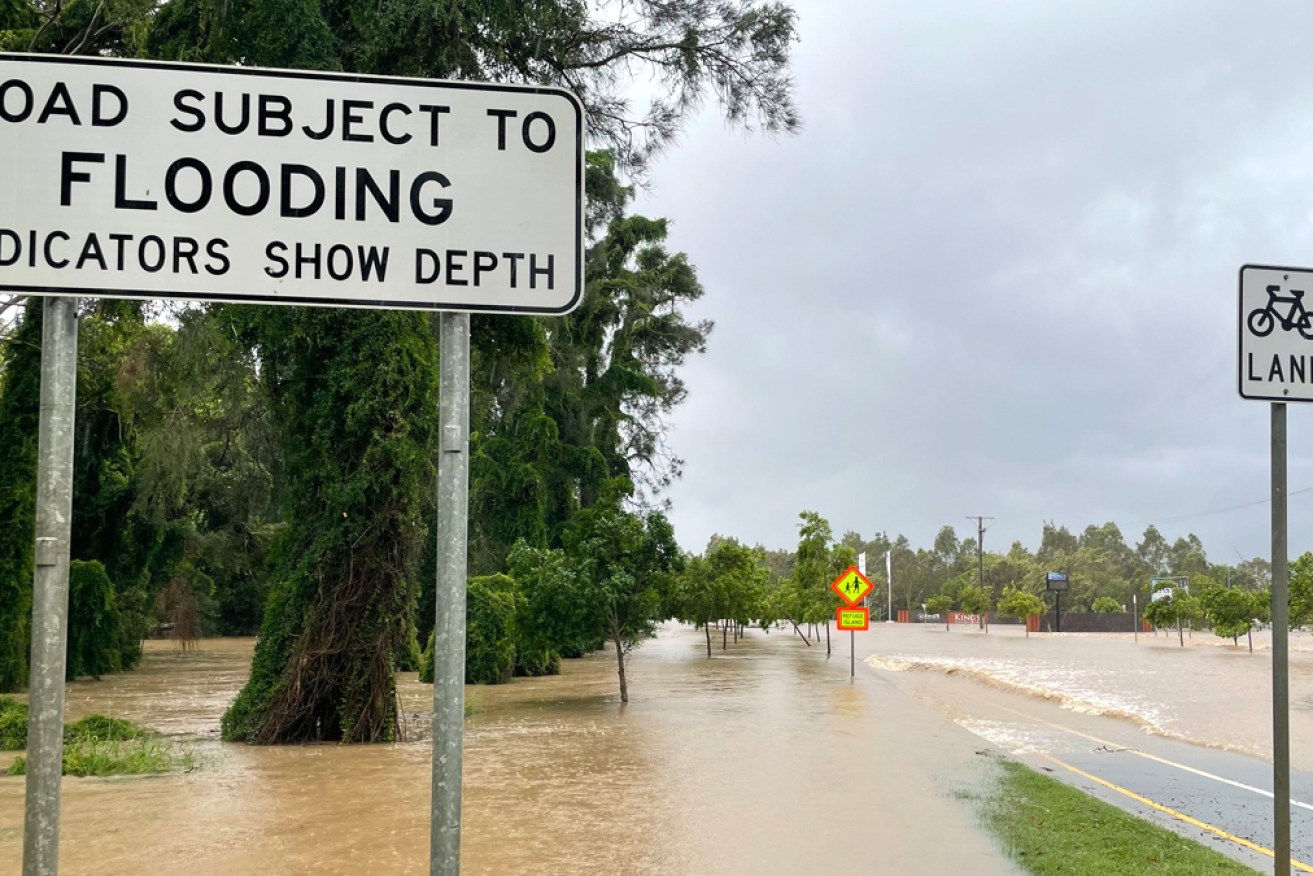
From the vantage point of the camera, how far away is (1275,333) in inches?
191

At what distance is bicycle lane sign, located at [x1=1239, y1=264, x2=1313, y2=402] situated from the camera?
481 cm

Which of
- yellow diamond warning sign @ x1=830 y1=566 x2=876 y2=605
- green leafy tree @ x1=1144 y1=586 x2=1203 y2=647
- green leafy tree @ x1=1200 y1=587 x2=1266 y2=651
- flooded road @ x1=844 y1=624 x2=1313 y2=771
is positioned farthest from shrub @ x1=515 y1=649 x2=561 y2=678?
green leafy tree @ x1=1144 y1=586 x2=1203 y2=647

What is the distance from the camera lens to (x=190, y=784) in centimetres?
1488

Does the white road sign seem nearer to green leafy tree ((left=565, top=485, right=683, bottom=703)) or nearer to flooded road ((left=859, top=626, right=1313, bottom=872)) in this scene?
flooded road ((left=859, top=626, right=1313, bottom=872))

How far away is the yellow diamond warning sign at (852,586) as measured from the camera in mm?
33812

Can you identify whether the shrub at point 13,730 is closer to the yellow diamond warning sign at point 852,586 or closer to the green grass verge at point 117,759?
the green grass verge at point 117,759

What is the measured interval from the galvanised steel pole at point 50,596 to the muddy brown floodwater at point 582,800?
8122 millimetres

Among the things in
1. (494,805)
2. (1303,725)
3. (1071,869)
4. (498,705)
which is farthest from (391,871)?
(1303,725)

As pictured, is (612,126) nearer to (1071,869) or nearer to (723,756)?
(723,756)

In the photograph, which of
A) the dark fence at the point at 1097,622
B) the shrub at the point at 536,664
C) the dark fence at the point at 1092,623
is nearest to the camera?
the shrub at the point at 536,664

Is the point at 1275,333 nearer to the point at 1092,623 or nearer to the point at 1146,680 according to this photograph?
the point at 1146,680

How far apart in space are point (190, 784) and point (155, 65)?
13983 mm

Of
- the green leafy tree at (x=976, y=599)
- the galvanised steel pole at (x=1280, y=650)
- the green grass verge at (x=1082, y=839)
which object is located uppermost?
the galvanised steel pole at (x=1280, y=650)

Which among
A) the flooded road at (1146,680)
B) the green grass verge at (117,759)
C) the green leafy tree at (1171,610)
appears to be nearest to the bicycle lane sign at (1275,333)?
the green grass verge at (117,759)
